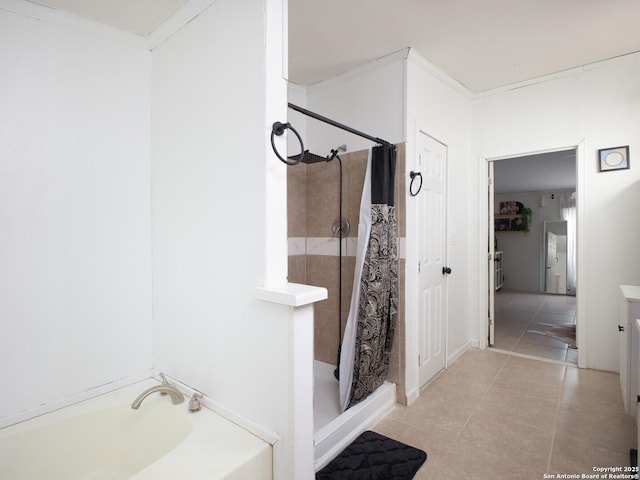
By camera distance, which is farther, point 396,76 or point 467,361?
point 467,361

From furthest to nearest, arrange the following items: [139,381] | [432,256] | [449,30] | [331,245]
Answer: [331,245], [432,256], [449,30], [139,381]

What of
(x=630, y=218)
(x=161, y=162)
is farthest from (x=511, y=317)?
(x=161, y=162)

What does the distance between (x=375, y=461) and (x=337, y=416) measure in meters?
0.40

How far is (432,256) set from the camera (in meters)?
2.78

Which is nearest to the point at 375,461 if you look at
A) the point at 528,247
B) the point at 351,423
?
the point at 351,423

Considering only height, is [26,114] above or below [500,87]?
below

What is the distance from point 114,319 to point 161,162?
816 millimetres

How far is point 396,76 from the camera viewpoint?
8.11 feet

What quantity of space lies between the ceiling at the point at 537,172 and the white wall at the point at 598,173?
96 cm

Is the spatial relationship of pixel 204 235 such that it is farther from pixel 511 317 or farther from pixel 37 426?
pixel 511 317

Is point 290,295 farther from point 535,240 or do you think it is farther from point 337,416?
point 535,240

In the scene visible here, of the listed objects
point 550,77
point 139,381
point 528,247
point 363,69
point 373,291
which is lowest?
point 139,381

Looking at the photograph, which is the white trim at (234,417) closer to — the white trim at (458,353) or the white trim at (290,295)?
the white trim at (290,295)

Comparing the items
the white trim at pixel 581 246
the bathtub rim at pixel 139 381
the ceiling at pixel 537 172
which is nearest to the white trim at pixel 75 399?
the bathtub rim at pixel 139 381
